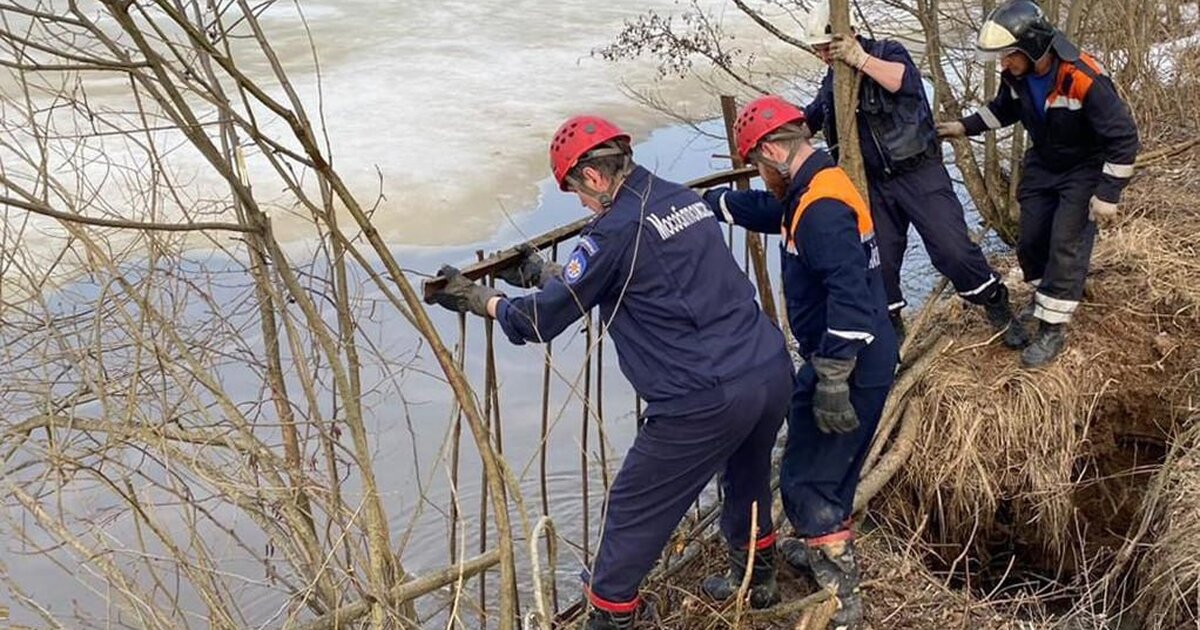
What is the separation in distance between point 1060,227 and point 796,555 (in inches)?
71.5

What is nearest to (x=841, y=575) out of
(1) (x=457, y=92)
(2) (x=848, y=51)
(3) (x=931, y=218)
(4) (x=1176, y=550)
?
(4) (x=1176, y=550)

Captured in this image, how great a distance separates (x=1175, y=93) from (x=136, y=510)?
7681 mm

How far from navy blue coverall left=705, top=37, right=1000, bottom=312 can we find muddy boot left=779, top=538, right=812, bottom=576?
113cm

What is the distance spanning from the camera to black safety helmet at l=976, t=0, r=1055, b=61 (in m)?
4.30

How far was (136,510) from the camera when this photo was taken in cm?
290

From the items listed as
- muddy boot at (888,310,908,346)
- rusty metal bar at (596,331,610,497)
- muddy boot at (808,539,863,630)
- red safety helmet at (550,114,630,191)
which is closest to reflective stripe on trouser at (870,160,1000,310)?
muddy boot at (888,310,908,346)

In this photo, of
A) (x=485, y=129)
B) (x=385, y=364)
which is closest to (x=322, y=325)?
(x=385, y=364)

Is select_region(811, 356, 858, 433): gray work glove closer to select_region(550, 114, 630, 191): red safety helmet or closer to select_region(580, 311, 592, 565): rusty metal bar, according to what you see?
select_region(580, 311, 592, 565): rusty metal bar

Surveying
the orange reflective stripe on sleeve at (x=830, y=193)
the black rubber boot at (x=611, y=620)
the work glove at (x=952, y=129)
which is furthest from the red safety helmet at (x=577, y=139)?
the work glove at (x=952, y=129)

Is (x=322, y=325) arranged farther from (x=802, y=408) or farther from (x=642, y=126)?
(x=642, y=126)

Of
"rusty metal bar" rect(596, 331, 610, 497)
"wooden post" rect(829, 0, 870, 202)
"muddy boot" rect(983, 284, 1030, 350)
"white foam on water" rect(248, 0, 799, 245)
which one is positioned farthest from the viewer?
"white foam on water" rect(248, 0, 799, 245)

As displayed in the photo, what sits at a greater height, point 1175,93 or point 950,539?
point 1175,93

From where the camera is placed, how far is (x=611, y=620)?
3373 mm

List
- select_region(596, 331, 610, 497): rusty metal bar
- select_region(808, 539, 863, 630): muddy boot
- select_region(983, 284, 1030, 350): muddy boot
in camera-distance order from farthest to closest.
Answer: select_region(983, 284, 1030, 350): muddy boot → select_region(808, 539, 863, 630): muddy boot → select_region(596, 331, 610, 497): rusty metal bar
